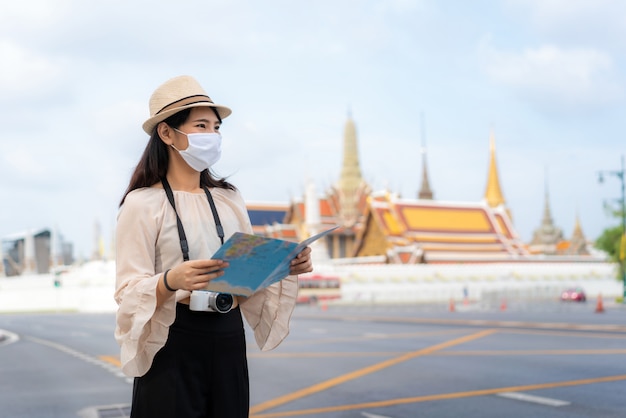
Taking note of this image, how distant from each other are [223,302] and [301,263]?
32 centimetres

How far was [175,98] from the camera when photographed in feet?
10.5

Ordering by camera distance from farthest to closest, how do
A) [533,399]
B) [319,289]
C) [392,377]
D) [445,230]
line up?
[445,230], [319,289], [392,377], [533,399]

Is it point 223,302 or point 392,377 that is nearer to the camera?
point 223,302

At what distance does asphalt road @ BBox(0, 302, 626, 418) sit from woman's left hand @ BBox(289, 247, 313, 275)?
161 inches

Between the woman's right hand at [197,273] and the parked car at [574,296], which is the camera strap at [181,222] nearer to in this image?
the woman's right hand at [197,273]

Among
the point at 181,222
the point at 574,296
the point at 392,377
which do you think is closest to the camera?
the point at 181,222

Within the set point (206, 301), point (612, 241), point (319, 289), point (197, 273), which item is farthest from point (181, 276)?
point (319, 289)

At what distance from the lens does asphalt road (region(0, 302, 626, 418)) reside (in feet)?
24.5

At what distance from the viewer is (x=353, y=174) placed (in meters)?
80.4

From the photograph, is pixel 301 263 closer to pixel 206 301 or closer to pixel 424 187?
pixel 206 301

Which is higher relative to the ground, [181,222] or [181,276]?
[181,222]

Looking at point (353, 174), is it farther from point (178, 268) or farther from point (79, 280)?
point (178, 268)

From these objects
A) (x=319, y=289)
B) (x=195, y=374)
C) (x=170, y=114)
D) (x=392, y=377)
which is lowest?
(x=319, y=289)

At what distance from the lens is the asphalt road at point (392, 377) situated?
24.5 ft
